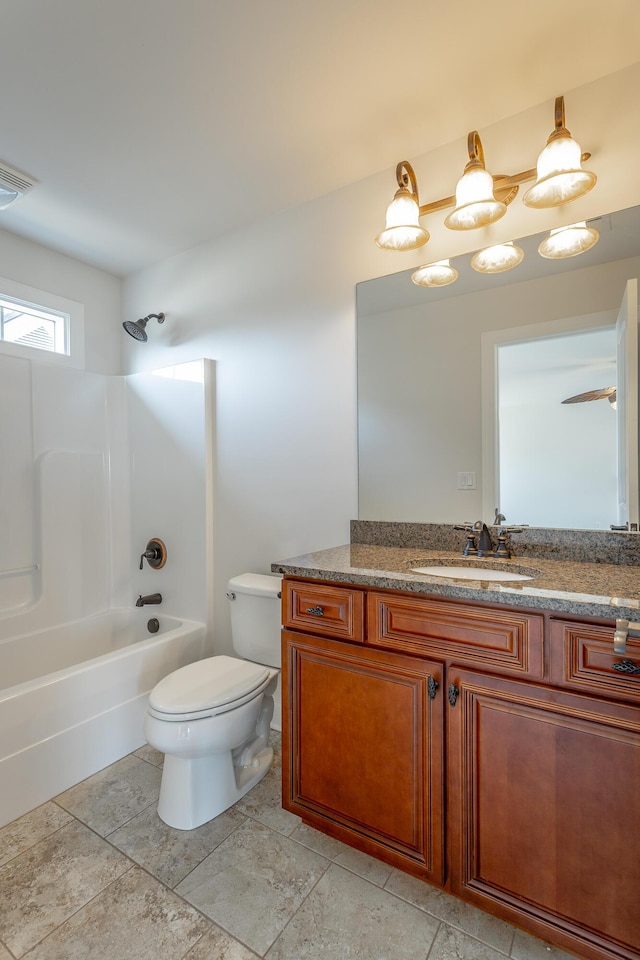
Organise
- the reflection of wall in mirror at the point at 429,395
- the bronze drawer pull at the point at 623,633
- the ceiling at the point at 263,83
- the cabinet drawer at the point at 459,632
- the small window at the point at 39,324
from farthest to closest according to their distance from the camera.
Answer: the small window at the point at 39,324 < the reflection of wall in mirror at the point at 429,395 < the ceiling at the point at 263,83 < the cabinet drawer at the point at 459,632 < the bronze drawer pull at the point at 623,633

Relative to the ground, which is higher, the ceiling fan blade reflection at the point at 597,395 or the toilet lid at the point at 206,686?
the ceiling fan blade reflection at the point at 597,395

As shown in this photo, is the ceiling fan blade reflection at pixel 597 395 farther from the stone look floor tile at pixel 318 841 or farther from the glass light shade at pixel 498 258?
the stone look floor tile at pixel 318 841

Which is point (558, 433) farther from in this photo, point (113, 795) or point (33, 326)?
point (33, 326)

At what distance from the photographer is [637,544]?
4.63 ft

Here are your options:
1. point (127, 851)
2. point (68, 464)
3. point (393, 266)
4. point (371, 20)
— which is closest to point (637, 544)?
point (393, 266)

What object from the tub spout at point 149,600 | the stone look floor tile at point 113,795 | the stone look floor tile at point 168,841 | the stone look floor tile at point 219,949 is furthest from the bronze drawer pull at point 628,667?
the tub spout at point 149,600

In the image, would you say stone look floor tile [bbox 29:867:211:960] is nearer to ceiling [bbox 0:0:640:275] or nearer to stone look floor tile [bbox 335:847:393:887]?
stone look floor tile [bbox 335:847:393:887]

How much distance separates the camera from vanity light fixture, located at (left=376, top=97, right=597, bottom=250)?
135cm

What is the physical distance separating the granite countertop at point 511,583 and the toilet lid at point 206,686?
55 centimetres

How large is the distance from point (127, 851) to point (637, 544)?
1879mm

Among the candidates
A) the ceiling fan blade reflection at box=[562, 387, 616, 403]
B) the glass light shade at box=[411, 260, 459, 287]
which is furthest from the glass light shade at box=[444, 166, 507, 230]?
the ceiling fan blade reflection at box=[562, 387, 616, 403]

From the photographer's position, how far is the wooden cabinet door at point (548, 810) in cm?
98

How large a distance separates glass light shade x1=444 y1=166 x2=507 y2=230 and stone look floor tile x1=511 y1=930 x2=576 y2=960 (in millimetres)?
2040

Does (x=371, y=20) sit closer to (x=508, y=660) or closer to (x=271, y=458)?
(x=271, y=458)
